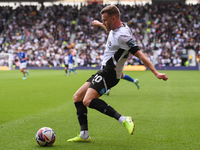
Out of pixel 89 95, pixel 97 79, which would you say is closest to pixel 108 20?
pixel 97 79

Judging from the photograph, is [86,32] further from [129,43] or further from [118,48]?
[129,43]

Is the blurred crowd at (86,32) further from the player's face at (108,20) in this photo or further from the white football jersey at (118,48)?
the player's face at (108,20)

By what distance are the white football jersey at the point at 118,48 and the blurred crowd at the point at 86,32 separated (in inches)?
1369

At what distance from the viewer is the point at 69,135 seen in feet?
17.6

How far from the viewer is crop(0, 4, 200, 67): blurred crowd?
4053cm

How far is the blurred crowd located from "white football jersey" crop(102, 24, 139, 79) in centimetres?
3477

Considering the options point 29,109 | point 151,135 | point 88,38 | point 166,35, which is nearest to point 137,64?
point 166,35

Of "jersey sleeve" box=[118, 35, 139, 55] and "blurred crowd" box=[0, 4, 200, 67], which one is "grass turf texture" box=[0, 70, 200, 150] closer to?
"jersey sleeve" box=[118, 35, 139, 55]

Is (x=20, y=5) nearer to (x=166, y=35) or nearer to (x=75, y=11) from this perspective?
(x=75, y=11)

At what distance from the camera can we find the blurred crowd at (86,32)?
40531 mm

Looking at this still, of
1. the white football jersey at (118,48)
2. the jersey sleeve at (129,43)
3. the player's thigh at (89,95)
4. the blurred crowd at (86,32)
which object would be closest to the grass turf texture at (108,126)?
the player's thigh at (89,95)

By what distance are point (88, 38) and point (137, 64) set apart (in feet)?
30.1

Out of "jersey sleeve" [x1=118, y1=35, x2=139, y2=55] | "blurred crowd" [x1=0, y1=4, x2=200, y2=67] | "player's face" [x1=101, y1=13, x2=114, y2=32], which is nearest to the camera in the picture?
"jersey sleeve" [x1=118, y1=35, x2=139, y2=55]

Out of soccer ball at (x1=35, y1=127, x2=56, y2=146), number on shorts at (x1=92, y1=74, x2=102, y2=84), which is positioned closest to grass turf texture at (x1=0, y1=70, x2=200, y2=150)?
soccer ball at (x1=35, y1=127, x2=56, y2=146)
